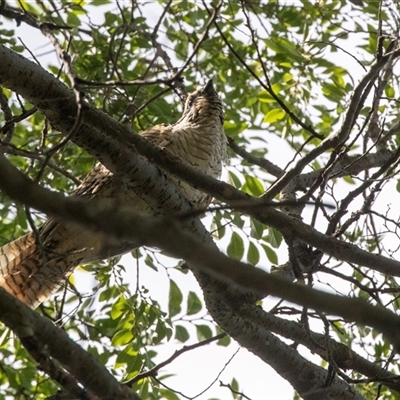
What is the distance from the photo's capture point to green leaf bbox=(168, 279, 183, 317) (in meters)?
3.78

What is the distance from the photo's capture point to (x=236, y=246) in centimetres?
377

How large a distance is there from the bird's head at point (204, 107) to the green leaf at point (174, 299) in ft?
3.21

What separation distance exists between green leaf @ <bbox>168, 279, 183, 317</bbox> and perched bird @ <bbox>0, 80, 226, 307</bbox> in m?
0.35

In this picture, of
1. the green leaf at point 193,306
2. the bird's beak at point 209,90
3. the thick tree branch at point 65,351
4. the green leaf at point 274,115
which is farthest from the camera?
the bird's beak at point 209,90

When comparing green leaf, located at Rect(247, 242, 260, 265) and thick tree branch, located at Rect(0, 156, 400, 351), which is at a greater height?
green leaf, located at Rect(247, 242, 260, 265)

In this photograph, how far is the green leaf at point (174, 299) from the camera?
3.78 m

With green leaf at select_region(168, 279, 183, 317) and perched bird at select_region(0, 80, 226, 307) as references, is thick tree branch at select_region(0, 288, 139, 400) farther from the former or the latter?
green leaf at select_region(168, 279, 183, 317)

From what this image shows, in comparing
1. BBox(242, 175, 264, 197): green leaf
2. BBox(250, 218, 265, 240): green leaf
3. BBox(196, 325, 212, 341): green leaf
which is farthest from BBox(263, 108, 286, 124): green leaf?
BBox(196, 325, 212, 341): green leaf

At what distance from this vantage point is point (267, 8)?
15.6ft

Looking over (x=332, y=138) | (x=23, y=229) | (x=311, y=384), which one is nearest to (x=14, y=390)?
(x=23, y=229)

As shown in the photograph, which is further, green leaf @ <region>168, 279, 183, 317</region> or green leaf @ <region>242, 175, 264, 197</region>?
green leaf @ <region>242, 175, 264, 197</region>

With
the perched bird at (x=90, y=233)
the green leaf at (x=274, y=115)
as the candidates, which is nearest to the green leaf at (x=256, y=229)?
the perched bird at (x=90, y=233)

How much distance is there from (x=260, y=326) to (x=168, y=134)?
4.50 ft

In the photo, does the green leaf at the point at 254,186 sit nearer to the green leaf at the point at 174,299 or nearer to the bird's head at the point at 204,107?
the bird's head at the point at 204,107
